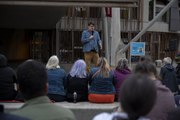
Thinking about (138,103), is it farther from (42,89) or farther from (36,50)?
(36,50)

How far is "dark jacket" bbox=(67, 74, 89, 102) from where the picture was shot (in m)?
8.57

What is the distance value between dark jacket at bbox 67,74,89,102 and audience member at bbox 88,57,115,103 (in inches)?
5.4

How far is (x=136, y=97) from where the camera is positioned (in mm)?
2561

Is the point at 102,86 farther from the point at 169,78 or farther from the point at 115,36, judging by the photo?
the point at 115,36

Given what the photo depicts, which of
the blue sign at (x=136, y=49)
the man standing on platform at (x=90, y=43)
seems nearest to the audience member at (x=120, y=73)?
the man standing on platform at (x=90, y=43)

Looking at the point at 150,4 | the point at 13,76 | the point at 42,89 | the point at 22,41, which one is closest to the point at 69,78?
the point at 13,76

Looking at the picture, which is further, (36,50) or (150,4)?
(150,4)

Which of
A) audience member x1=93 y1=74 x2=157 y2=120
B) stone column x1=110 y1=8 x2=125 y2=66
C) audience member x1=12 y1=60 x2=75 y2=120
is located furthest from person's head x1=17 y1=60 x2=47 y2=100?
stone column x1=110 y1=8 x2=125 y2=66

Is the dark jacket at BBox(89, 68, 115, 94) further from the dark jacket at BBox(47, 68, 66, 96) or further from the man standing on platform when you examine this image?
the man standing on platform

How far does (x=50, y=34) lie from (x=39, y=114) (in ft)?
90.0

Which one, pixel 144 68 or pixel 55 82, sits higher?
pixel 144 68

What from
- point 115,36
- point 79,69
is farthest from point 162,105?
point 115,36

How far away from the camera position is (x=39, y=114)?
9.95 ft

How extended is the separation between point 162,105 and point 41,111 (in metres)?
1.85
